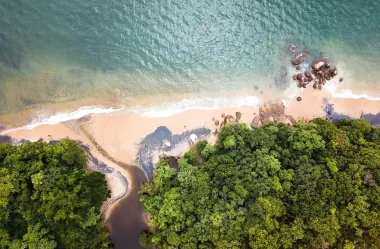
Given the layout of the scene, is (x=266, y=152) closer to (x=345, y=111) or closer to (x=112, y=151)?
(x=345, y=111)

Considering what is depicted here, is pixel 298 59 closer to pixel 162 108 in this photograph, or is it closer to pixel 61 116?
pixel 162 108

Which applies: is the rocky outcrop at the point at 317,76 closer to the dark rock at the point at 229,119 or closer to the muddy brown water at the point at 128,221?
the dark rock at the point at 229,119

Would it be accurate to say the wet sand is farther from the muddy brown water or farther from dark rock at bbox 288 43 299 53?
dark rock at bbox 288 43 299 53

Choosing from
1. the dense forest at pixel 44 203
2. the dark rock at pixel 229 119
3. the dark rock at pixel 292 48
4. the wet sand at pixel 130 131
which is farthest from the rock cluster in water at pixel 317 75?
the dense forest at pixel 44 203

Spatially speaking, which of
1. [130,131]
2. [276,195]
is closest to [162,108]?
[130,131]

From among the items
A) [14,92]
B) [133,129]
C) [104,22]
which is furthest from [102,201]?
[104,22]

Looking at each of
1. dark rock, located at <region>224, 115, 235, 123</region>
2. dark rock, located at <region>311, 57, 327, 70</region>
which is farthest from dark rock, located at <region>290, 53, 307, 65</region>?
dark rock, located at <region>224, 115, 235, 123</region>
